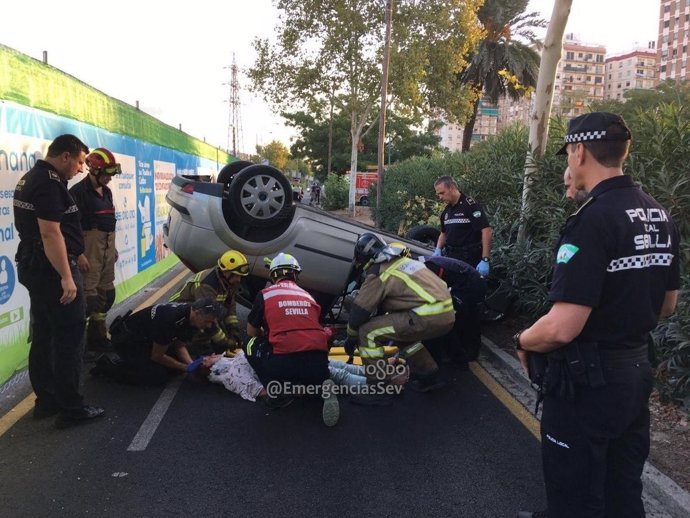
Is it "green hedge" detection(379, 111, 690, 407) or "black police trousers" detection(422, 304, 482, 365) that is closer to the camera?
"green hedge" detection(379, 111, 690, 407)

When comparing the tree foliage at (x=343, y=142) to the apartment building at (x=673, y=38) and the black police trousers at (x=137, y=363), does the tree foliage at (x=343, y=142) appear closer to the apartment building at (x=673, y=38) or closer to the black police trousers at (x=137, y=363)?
the black police trousers at (x=137, y=363)

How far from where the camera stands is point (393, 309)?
4.46m

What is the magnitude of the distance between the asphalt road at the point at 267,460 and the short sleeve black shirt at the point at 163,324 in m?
0.50

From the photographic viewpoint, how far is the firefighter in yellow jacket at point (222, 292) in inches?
191

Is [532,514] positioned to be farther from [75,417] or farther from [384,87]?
[384,87]

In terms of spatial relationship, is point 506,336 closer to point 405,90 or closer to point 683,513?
point 683,513

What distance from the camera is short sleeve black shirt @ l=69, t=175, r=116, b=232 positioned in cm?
519

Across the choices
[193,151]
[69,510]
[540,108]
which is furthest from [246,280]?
[193,151]

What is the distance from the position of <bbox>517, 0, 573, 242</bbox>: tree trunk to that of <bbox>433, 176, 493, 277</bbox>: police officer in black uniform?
0.53m

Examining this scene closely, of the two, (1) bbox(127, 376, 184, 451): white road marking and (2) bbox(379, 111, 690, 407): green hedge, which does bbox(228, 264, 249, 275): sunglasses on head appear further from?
(2) bbox(379, 111, 690, 407): green hedge

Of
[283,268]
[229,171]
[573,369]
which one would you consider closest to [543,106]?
[229,171]

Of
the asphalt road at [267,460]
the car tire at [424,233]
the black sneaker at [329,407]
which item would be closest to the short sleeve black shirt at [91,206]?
the asphalt road at [267,460]

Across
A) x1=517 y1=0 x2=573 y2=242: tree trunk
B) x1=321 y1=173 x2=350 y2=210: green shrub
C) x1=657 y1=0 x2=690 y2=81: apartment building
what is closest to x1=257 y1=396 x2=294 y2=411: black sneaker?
x1=517 y1=0 x2=573 y2=242: tree trunk

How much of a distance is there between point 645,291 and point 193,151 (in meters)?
12.8
